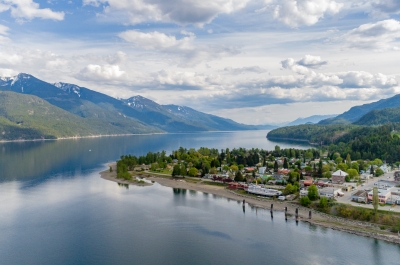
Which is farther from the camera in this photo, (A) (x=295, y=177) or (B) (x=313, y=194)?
(A) (x=295, y=177)

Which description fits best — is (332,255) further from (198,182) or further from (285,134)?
(285,134)

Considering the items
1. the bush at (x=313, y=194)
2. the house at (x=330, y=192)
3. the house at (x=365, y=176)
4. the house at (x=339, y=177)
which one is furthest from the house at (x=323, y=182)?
the bush at (x=313, y=194)

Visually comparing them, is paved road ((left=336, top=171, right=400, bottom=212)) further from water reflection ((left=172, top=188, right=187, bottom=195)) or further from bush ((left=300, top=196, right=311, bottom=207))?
water reflection ((left=172, top=188, right=187, bottom=195))

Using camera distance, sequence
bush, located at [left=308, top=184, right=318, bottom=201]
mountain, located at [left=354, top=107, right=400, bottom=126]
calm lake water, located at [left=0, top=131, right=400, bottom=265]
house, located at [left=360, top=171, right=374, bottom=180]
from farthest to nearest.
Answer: mountain, located at [left=354, top=107, right=400, bottom=126], house, located at [left=360, top=171, right=374, bottom=180], bush, located at [left=308, top=184, right=318, bottom=201], calm lake water, located at [left=0, top=131, right=400, bottom=265]

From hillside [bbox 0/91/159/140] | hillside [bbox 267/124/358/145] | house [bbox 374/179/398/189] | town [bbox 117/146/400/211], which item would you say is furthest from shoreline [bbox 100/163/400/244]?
hillside [bbox 0/91/159/140]

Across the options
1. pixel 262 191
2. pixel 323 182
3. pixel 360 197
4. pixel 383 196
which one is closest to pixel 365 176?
pixel 323 182

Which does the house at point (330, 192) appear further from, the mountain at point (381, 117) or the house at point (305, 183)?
Result: the mountain at point (381, 117)

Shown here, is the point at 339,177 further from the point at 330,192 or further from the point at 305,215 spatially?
the point at 305,215

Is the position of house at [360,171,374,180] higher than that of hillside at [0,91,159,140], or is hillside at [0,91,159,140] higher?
hillside at [0,91,159,140]

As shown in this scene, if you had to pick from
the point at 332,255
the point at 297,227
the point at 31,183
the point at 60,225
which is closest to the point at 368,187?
the point at 297,227
